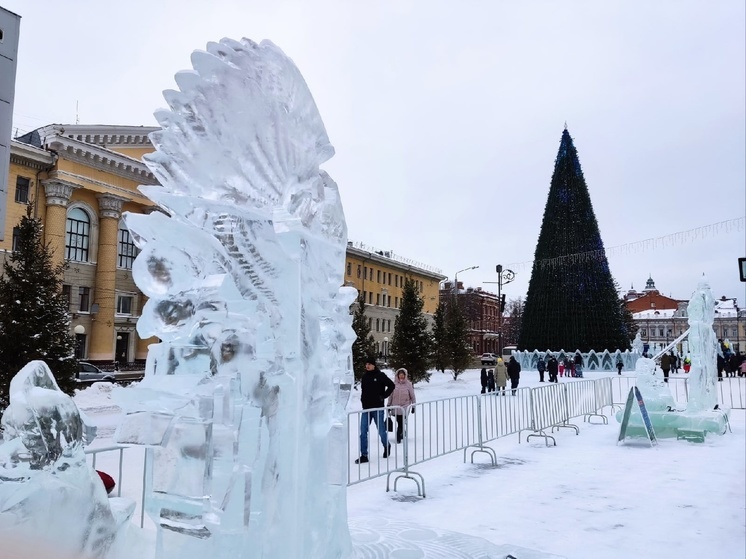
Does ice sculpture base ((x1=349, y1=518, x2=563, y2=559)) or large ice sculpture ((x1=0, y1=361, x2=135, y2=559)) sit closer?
large ice sculpture ((x1=0, y1=361, x2=135, y2=559))

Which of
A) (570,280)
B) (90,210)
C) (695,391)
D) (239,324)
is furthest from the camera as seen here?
(570,280)

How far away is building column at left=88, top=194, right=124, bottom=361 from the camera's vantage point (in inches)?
1135

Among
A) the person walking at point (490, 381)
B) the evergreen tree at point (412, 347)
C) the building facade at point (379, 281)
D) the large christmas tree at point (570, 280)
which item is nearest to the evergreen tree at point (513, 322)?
the building facade at point (379, 281)

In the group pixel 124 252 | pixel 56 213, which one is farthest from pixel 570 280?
pixel 56 213

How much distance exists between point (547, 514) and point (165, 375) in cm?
466

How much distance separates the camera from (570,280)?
31922 millimetres

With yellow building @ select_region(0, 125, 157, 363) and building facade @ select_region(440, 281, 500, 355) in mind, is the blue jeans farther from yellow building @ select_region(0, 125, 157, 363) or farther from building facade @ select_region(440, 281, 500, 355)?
building facade @ select_region(440, 281, 500, 355)

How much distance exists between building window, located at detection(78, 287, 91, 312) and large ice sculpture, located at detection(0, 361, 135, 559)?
98.8 ft

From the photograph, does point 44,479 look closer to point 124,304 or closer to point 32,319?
point 32,319

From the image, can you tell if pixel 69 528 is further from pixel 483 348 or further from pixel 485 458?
pixel 483 348

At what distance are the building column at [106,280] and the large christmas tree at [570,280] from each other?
22240 mm

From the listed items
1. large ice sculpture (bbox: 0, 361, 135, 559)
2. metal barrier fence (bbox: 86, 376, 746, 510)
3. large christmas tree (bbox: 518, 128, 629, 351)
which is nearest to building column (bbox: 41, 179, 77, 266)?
metal barrier fence (bbox: 86, 376, 746, 510)

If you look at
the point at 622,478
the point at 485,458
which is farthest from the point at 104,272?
the point at 622,478

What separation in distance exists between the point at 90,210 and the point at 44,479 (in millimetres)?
30856
